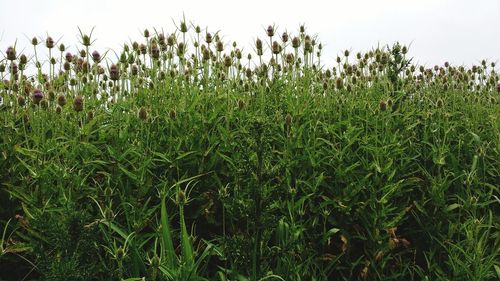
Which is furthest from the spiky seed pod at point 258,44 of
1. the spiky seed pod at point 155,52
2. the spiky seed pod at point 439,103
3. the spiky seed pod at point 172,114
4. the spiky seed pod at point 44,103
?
the spiky seed pod at point 44,103

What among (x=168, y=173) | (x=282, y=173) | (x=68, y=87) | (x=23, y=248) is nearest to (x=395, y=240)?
(x=282, y=173)

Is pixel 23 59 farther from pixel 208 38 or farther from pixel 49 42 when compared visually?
pixel 208 38

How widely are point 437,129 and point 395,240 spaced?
3.59ft

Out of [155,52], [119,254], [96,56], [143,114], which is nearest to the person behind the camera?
[119,254]

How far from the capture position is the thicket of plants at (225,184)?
263 centimetres

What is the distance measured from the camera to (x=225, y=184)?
11.0ft

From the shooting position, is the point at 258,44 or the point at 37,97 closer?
the point at 37,97

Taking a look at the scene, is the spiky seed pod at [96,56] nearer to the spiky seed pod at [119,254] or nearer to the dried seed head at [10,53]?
the dried seed head at [10,53]

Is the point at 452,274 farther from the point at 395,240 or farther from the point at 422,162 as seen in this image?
the point at 422,162

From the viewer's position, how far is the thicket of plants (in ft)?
8.63

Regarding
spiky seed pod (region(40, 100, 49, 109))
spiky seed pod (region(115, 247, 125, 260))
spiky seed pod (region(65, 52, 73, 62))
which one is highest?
spiky seed pod (region(65, 52, 73, 62))

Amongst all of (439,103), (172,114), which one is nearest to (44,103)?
(172,114)

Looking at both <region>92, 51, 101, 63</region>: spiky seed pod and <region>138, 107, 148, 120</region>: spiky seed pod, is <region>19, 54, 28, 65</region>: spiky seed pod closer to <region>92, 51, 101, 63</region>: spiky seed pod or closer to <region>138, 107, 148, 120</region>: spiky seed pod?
<region>92, 51, 101, 63</region>: spiky seed pod

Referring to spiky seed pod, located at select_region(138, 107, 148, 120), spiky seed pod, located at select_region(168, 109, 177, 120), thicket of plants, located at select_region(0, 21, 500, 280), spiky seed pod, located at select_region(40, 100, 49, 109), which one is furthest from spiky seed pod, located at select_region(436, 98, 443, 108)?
spiky seed pod, located at select_region(40, 100, 49, 109)
